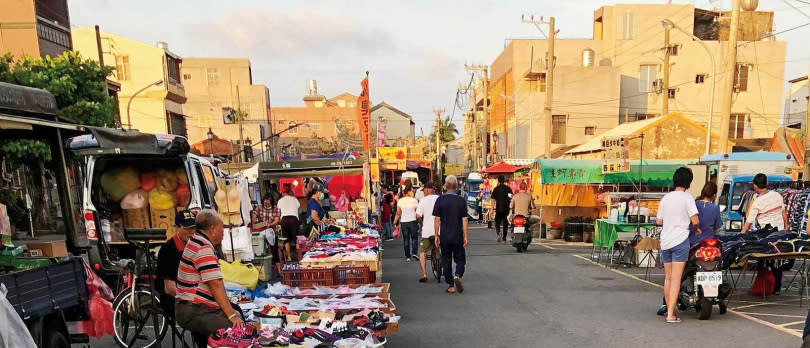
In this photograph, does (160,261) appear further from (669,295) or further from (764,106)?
(764,106)

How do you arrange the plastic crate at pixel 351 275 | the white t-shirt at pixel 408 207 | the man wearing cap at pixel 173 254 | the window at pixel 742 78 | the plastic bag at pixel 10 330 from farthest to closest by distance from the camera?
the window at pixel 742 78
the white t-shirt at pixel 408 207
the plastic crate at pixel 351 275
the man wearing cap at pixel 173 254
the plastic bag at pixel 10 330

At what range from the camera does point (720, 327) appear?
19.1 ft

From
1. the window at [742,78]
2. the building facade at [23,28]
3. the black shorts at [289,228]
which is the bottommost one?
the black shorts at [289,228]

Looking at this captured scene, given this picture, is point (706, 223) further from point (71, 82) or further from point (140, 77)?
point (140, 77)

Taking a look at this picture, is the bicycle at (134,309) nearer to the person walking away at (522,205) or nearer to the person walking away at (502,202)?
the person walking away at (522,205)

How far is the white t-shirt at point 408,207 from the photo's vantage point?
10.7 metres

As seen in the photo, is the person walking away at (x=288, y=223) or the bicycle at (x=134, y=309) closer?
the bicycle at (x=134, y=309)

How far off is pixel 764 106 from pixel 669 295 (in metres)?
34.1

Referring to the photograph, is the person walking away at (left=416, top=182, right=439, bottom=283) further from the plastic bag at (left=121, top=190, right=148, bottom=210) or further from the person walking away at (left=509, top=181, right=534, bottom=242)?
the plastic bag at (left=121, top=190, right=148, bottom=210)

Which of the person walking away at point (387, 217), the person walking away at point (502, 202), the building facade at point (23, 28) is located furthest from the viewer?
the building facade at point (23, 28)

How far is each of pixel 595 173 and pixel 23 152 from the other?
13.8 m

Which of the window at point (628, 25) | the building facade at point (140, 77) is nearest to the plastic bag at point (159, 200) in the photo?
the building facade at point (140, 77)

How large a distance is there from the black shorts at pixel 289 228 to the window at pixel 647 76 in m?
31.1

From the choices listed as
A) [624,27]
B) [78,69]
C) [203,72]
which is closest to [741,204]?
[78,69]
